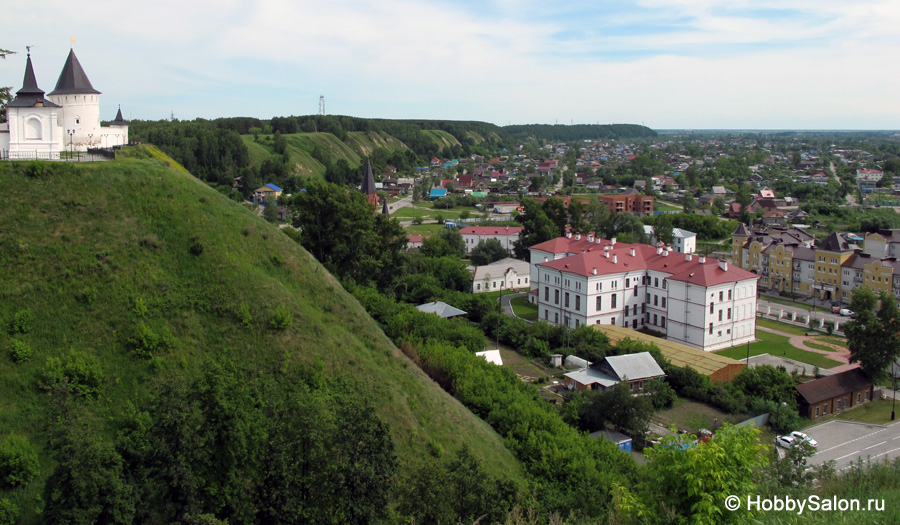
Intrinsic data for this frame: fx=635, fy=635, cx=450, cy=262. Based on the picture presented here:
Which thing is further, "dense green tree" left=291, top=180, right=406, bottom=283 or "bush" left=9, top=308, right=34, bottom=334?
"dense green tree" left=291, top=180, right=406, bottom=283

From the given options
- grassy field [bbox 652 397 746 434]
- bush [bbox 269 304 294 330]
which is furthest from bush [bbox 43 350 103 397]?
grassy field [bbox 652 397 746 434]

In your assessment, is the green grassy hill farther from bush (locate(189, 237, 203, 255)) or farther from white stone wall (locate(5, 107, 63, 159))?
white stone wall (locate(5, 107, 63, 159))

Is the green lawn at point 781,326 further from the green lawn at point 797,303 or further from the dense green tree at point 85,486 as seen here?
the dense green tree at point 85,486

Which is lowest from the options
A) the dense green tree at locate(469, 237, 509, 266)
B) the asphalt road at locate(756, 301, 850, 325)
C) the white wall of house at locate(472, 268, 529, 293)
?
the asphalt road at locate(756, 301, 850, 325)

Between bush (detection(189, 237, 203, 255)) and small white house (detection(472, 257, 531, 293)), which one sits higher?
bush (detection(189, 237, 203, 255))

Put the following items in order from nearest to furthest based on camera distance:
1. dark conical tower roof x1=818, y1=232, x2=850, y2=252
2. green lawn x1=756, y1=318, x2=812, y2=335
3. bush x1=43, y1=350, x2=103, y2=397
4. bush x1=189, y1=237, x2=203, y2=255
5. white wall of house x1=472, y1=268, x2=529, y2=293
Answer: bush x1=43, y1=350, x2=103, y2=397 < bush x1=189, y1=237, x2=203, y2=255 < green lawn x1=756, y1=318, x2=812, y2=335 < dark conical tower roof x1=818, y1=232, x2=850, y2=252 < white wall of house x1=472, y1=268, x2=529, y2=293

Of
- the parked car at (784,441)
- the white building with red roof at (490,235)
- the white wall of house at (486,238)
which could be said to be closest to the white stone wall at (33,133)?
the parked car at (784,441)

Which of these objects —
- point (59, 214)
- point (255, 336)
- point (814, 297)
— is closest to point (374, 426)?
point (255, 336)
